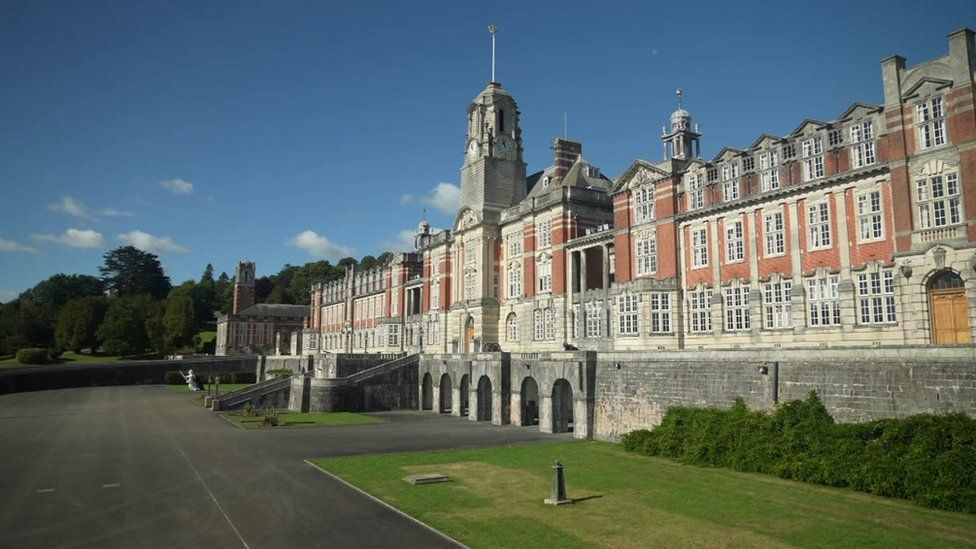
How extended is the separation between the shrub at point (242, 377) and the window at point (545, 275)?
51.6 meters

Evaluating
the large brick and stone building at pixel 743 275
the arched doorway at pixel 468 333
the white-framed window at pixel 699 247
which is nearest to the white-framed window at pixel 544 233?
the large brick and stone building at pixel 743 275

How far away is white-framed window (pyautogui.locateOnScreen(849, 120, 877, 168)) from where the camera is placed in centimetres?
3033

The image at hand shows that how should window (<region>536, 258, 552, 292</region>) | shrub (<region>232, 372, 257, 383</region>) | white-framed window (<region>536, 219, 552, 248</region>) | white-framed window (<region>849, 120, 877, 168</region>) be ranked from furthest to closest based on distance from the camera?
1. shrub (<region>232, 372, 257, 383</region>)
2. white-framed window (<region>536, 219, 552, 248</region>)
3. window (<region>536, 258, 552, 292</region>)
4. white-framed window (<region>849, 120, 877, 168</region>)

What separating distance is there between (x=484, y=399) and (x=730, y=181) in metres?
23.5

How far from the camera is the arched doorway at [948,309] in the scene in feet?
86.0

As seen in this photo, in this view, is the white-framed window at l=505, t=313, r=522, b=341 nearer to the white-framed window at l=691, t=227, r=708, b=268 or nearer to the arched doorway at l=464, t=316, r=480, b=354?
the arched doorway at l=464, t=316, r=480, b=354

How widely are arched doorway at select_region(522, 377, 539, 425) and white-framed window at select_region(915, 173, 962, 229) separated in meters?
24.0

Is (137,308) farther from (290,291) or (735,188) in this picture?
(735,188)

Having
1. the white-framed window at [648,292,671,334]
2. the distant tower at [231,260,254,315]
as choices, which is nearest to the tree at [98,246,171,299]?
the distant tower at [231,260,254,315]

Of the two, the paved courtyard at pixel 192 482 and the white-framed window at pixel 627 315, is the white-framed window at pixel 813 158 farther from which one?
the paved courtyard at pixel 192 482

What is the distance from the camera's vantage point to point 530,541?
51.4 ft

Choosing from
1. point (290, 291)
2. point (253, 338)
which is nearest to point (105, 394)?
point (253, 338)

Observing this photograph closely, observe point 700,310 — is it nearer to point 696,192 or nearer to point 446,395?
point 696,192

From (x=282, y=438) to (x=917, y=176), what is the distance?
34.4 metres
